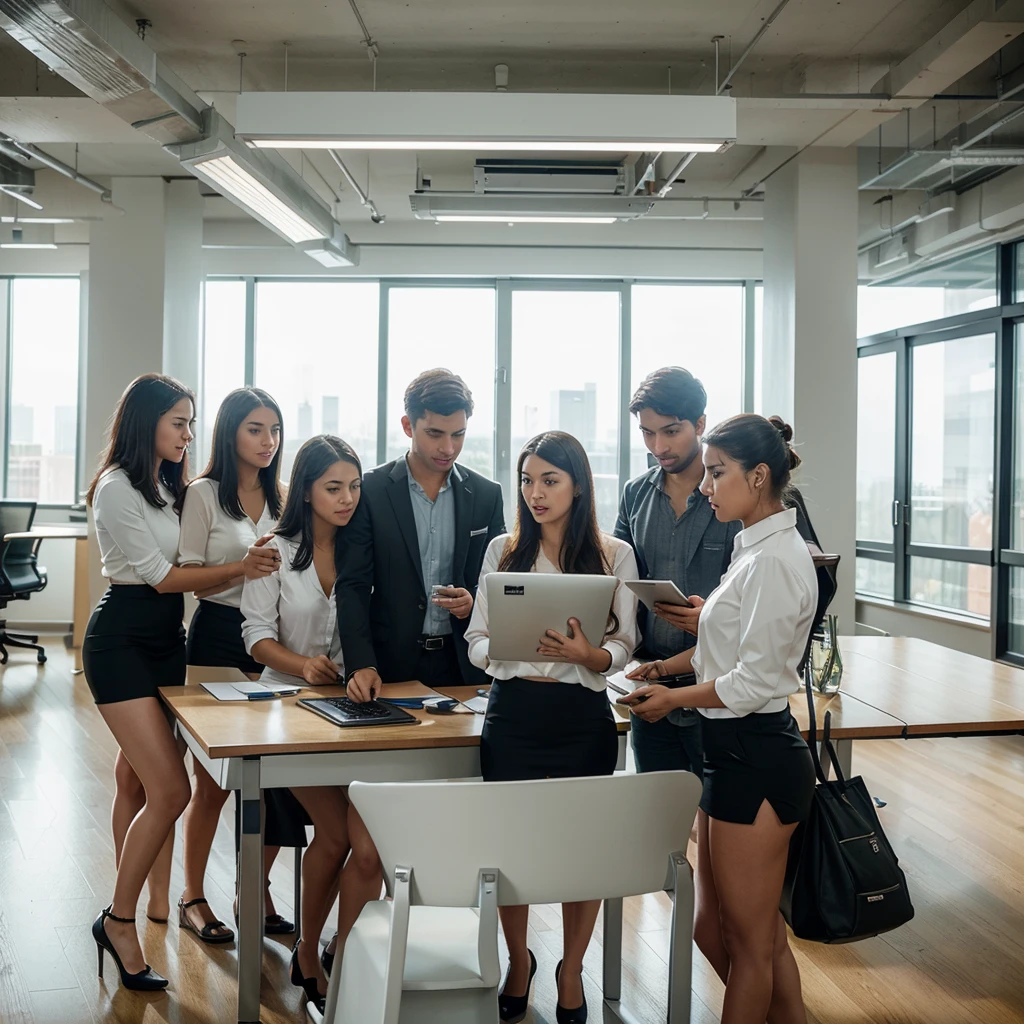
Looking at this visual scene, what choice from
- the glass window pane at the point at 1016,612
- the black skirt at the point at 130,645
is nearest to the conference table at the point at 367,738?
the black skirt at the point at 130,645

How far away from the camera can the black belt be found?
2.79m

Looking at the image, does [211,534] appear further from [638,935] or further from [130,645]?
[638,935]

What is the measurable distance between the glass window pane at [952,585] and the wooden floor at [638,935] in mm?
2418

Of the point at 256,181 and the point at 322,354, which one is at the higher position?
the point at 256,181

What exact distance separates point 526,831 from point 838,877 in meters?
0.77

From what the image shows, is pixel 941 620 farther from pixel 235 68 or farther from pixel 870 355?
pixel 235 68

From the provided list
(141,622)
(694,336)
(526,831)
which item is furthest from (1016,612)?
(526,831)

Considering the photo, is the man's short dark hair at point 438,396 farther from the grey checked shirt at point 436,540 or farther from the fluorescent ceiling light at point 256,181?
the fluorescent ceiling light at point 256,181

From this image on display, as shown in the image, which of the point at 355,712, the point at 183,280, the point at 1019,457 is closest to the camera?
Result: the point at 355,712

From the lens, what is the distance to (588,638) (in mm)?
2188

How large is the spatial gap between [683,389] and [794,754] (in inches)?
39.5

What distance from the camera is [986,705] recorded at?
2.80 metres

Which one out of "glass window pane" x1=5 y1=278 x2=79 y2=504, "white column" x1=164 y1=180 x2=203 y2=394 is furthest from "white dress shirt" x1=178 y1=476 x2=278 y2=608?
"glass window pane" x1=5 y1=278 x2=79 y2=504

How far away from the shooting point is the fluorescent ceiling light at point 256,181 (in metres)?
4.68
